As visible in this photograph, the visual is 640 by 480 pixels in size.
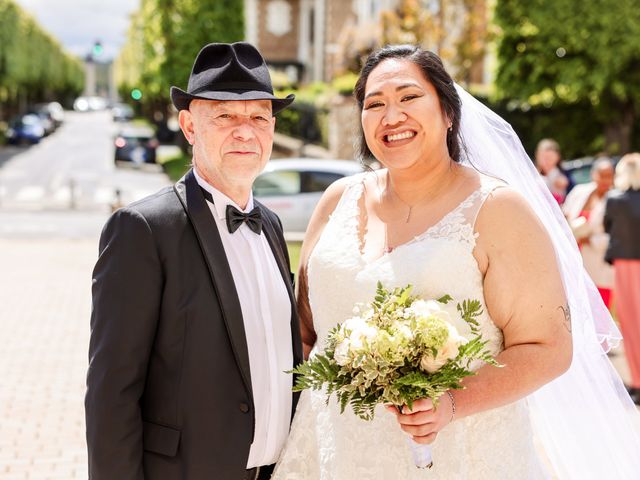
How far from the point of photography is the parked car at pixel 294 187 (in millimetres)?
15062

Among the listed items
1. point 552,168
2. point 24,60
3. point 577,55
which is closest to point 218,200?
point 552,168

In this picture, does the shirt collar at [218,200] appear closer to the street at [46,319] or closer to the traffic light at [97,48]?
the street at [46,319]

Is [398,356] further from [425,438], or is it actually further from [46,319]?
[46,319]

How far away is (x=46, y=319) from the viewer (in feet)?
37.2

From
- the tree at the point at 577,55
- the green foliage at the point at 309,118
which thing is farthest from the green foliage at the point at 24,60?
the tree at the point at 577,55

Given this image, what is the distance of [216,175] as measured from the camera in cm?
313

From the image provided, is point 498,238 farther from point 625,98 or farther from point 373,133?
point 625,98

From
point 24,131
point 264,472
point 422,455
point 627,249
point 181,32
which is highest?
point 181,32

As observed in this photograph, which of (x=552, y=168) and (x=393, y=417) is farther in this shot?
Answer: (x=552, y=168)

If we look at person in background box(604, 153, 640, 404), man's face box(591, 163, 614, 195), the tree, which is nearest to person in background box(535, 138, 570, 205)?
man's face box(591, 163, 614, 195)

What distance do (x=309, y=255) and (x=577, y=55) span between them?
20.1 meters

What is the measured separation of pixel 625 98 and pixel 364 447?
2105cm

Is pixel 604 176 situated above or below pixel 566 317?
below

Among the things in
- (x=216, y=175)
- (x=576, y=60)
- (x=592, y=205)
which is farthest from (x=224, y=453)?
(x=576, y=60)
